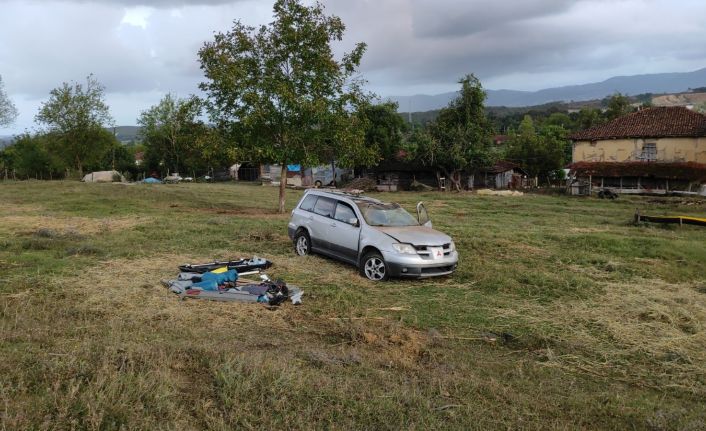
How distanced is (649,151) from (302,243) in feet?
126

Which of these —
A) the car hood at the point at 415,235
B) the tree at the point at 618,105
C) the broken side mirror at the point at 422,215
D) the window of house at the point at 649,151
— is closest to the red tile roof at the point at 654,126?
the window of house at the point at 649,151

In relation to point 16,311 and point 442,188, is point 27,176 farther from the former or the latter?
point 16,311

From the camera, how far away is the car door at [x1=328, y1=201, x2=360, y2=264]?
10.7 metres

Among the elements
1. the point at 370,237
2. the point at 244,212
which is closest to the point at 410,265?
the point at 370,237

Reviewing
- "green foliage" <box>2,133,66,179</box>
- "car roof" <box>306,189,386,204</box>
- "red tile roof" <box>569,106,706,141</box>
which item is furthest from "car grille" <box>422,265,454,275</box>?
"green foliage" <box>2,133,66,179</box>

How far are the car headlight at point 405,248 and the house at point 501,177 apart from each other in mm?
40154

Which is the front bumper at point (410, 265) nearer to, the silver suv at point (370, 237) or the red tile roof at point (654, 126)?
the silver suv at point (370, 237)

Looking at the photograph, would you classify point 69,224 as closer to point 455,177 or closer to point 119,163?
point 455,177

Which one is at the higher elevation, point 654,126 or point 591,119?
point 591,119

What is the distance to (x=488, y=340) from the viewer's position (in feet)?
22.4

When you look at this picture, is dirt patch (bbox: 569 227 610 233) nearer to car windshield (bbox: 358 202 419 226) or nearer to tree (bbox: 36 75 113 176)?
car windshield (bbox: 358 202 419 226)

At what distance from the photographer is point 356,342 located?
6453mm

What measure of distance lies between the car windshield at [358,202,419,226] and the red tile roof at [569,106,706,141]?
1466 inches

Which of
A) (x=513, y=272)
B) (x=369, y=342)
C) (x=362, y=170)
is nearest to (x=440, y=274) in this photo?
(x=513, y=272)
